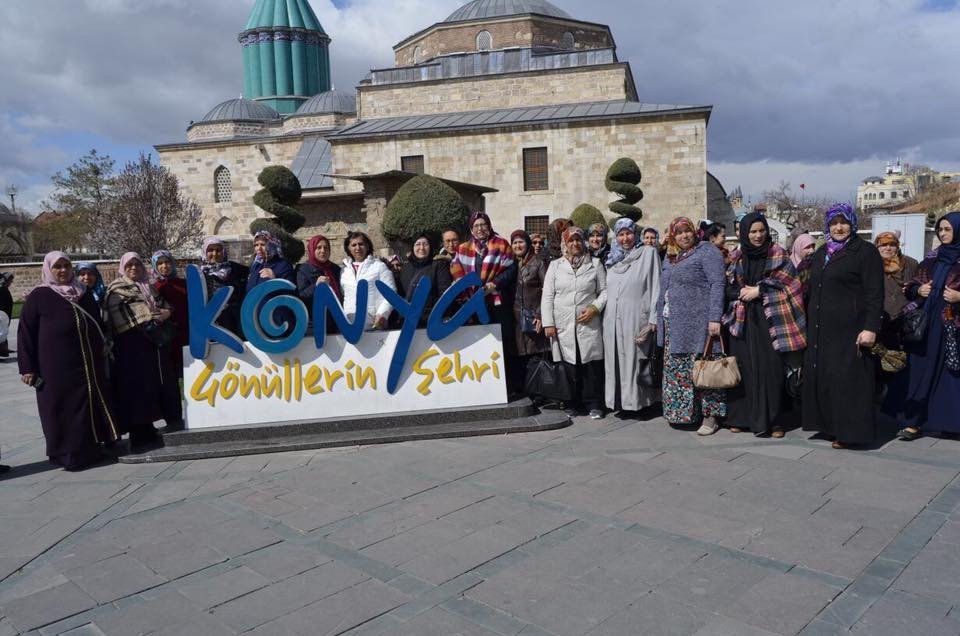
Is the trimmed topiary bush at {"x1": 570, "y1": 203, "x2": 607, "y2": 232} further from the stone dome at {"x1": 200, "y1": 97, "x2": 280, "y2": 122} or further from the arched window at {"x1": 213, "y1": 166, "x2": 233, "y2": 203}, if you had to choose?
the stone dome at {"x1": 200, "y1": 97, "x2": 280, "y2": 122}

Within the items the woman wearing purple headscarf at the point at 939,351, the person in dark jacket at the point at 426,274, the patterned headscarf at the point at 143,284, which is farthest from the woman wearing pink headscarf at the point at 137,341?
the woman wearing purple headscarf at the point at 939,351

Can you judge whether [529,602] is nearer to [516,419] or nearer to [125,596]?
[125,596]

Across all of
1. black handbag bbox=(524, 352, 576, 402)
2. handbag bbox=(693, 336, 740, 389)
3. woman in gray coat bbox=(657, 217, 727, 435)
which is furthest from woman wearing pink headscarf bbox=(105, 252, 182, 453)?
handbag bbox=(693, 336, 740, 389)

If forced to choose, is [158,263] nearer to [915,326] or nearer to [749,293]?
[749,293]

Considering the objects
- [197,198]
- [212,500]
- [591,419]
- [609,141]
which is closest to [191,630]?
[212,500]

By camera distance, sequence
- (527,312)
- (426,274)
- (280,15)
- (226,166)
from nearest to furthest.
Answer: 1. (426,274)
2. (527,312)
3. (226,166)
4. (280,15)

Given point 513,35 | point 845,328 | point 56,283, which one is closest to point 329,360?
point 56,283

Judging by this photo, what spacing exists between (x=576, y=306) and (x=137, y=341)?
13.1 ft

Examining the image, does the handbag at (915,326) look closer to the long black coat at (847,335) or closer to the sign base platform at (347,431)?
the long black coat at (847,335)

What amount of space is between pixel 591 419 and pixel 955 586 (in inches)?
142

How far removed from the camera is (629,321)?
6.22 m

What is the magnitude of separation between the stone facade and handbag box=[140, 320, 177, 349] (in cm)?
3044

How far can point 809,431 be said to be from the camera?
5789 millimetres

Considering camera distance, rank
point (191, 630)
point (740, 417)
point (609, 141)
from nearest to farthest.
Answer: point (191, 630) → point (740, 417) → point (609, 141)
